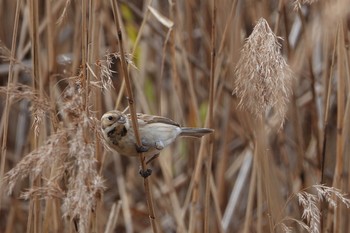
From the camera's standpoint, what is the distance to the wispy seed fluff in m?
1.80

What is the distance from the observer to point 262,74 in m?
1.81

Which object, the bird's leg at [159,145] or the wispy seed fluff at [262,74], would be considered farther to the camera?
the bird's leg at [159,145]

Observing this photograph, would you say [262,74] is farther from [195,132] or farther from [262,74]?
[195,132]

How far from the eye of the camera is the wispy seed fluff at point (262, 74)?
180 cm

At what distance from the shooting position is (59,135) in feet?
5.53

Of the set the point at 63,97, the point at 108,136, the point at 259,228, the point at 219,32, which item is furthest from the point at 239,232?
the point at 63,97

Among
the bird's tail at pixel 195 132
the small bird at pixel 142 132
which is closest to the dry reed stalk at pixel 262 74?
the small bird at pixel 142 132

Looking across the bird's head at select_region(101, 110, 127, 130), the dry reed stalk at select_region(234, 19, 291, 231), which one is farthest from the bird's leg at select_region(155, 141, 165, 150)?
the dry reed stalk at select_region(234, 19, 291, 231)

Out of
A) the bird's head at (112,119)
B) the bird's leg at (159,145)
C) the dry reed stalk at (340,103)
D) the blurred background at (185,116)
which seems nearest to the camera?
the blurred background at (185,116)

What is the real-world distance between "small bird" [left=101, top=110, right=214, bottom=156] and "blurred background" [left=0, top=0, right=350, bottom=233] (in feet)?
0.23

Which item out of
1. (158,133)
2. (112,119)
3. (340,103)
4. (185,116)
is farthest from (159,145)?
(185,116)

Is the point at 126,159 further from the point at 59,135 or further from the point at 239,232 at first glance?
the point at 59,135

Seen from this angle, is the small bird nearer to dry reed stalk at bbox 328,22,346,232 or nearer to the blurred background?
the blurred background

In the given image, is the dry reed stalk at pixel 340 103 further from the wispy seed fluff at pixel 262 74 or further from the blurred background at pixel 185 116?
the wispy seed fluff at pixel 262 74
